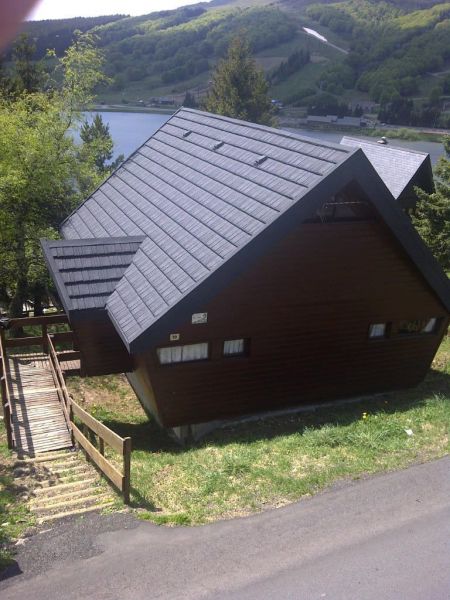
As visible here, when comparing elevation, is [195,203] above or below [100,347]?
above

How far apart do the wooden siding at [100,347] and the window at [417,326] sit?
250 inches

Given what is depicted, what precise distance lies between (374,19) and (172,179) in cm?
20035

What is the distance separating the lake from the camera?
6010cm

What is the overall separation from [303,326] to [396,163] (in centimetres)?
1947

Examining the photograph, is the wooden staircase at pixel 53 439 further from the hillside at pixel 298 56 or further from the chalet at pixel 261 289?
the hillside at pixel 298 56

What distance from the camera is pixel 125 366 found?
12.0 meters

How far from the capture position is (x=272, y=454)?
9.34 meters

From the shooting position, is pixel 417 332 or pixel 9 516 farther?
pixel 417 332

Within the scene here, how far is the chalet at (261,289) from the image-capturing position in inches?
406

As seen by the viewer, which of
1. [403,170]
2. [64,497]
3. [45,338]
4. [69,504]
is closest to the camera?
[69,504]

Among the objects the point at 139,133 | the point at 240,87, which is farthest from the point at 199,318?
the point at 139,133

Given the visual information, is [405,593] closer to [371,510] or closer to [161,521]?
[371,510]

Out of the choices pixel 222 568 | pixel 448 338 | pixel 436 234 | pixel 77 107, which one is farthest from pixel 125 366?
pixel 436 234

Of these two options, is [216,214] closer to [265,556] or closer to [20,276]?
[265,556]
